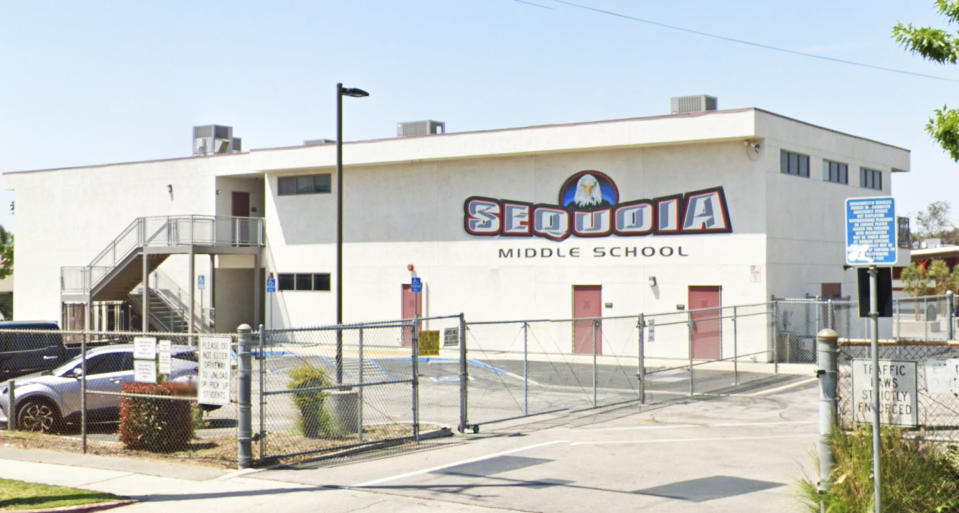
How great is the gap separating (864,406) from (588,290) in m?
25.1

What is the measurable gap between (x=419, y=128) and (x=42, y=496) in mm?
30107

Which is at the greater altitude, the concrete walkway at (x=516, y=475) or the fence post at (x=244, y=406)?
the fence post at (x=244, y=406)

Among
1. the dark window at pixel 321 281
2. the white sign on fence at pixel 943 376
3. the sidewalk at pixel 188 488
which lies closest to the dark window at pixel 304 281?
the dark window at pixel 321 281

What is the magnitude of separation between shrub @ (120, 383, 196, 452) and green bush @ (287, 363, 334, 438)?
65.9 inches

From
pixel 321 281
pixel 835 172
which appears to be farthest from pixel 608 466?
pixel 321 281

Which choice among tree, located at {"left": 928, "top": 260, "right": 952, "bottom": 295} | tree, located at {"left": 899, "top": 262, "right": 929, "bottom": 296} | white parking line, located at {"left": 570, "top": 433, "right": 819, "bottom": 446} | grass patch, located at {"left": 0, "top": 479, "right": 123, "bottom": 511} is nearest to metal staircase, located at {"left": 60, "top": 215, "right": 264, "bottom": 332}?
white parking line, located at {"left": 570, "top": 433, "right": 819, "bottom": 446}

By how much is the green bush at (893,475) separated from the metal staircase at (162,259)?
3335cm

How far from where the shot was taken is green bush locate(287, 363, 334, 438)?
16.1 meters

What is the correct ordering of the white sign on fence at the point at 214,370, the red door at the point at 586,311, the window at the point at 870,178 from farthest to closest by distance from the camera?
the window at the point at 870,178, the red door at the point at 586,311, the white sign on fence at the point at 214,370

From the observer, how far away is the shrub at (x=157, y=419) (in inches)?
605

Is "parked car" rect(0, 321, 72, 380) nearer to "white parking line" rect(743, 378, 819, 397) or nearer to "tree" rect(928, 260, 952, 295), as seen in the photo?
"white parking line" rect(743, 378, 819, 397)

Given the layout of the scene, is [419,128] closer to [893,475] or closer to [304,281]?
[304,281]

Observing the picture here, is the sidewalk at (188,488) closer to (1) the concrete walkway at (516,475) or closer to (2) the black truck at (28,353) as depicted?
(1) the concrete walkway at (516,475)

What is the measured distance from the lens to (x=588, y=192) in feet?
114
